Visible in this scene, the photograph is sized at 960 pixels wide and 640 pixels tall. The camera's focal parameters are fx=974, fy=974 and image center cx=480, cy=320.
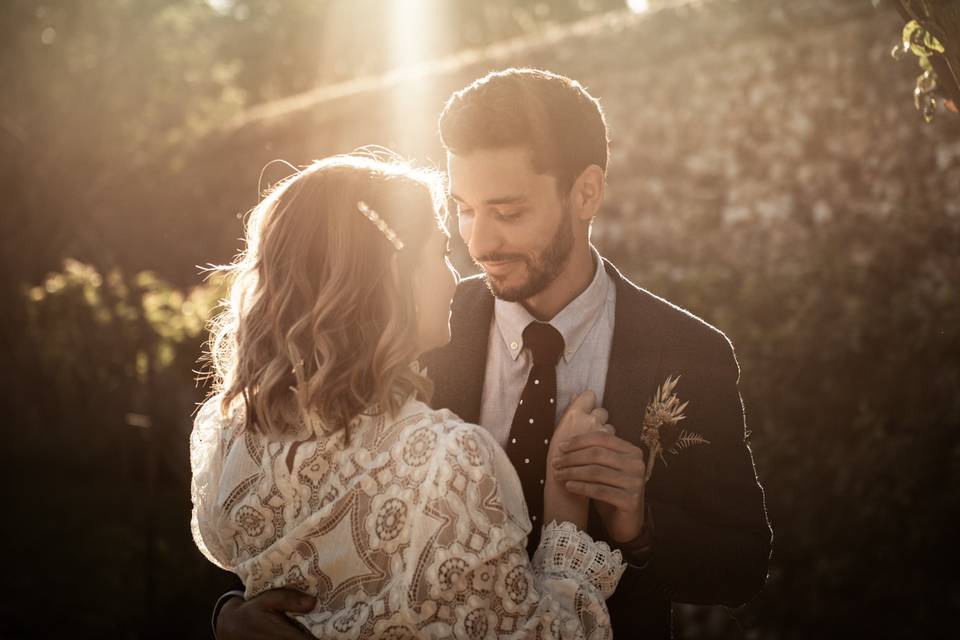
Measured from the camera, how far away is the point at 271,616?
2.58m

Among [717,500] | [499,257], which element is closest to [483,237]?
[499,257]

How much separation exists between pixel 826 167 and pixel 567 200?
587 cm

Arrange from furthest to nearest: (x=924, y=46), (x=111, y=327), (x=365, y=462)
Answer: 1. (x=111, y=327)
2. (x=924, y=46)
3. (x=365, y=462)

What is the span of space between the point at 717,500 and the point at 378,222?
1.41 m

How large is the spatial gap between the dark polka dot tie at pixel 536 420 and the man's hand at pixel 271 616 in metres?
0.76

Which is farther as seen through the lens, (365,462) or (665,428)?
(665,428)

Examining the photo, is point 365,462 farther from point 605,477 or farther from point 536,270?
point 536,270

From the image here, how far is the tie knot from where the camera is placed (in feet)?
10.7

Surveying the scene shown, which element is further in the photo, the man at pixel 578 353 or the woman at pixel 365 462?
the man at pixel 578 353

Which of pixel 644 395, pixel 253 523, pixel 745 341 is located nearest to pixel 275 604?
pixel 253 523

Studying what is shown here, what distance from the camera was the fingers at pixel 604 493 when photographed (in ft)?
8.65

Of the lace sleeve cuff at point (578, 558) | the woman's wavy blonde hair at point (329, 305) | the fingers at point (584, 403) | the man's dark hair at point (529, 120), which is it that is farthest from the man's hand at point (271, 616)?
the man's dark hair at point (529, 120)

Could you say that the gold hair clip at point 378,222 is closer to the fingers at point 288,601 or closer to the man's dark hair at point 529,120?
the man's dark hair at point 529,120

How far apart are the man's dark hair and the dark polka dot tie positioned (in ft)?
1.94
